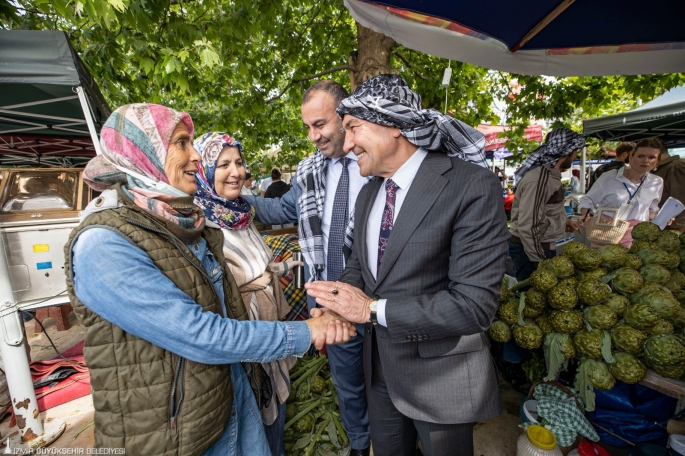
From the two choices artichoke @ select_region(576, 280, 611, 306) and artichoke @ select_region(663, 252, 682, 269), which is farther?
artichoke @ select_region(663, 252, 682, 269)

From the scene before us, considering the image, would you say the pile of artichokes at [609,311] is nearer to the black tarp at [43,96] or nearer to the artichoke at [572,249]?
the artichoke at [572,249]

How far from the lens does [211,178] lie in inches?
80.1

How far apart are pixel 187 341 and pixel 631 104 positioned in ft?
65.3

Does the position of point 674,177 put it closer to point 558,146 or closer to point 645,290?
point 558,146

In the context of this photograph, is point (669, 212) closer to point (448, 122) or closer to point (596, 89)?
point (596, 89)

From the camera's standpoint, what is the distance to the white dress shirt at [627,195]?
3986 mm

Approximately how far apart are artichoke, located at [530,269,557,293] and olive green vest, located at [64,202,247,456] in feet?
6.90

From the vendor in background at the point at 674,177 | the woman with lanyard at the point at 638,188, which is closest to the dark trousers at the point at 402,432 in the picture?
the woman with lanyard at the point at 638,188

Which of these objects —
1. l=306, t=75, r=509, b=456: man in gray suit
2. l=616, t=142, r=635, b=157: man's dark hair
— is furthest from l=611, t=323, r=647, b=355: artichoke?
l=616, t=142, r=635, b=157: man's dark hair

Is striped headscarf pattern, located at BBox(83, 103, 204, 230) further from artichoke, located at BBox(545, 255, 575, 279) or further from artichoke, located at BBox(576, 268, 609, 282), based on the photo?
artichoke, located at BBox(576, 268, 609, 282)

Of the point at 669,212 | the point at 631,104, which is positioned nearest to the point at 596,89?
the point at 669,212

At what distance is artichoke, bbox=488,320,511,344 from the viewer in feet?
7.74

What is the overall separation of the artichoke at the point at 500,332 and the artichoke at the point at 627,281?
729mm

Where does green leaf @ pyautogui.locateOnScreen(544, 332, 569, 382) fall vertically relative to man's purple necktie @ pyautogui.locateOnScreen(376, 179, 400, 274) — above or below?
below
